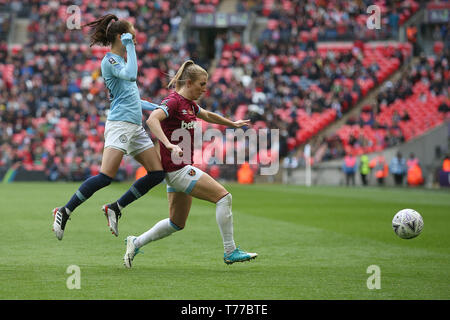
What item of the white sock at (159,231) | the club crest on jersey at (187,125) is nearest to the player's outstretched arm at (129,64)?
the club crest on jersey at (187,125)

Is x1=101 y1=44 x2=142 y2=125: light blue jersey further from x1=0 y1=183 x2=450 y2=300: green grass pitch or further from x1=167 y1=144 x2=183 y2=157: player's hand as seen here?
x1=0 y1=183 x2=450 y2=300: green grass pitch

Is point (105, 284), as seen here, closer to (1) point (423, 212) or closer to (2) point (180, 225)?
(2) point (180, 225)

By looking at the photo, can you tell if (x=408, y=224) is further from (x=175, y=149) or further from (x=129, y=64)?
(x=129, y=64)

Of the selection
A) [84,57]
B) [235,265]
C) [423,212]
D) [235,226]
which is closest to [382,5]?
[84,57]

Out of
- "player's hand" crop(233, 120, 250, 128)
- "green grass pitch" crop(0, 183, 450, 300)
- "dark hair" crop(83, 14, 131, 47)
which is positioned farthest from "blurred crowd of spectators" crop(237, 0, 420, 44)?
"dark hair" crop(83, 14, 131, 47)

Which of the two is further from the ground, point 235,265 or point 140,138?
point 140,138

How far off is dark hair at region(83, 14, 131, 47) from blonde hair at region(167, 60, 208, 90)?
0.81 metres

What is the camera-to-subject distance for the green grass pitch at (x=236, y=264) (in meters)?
6.79

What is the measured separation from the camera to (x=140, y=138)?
836cm

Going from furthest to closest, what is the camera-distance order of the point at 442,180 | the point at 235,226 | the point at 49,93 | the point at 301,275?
the point at 49,93 < the point at 442,180 < the point at 235,226 < the point at 301,275

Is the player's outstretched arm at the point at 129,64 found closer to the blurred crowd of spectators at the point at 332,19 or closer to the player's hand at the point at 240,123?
the player's hand at the point at 240,123

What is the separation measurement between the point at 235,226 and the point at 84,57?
29902mm

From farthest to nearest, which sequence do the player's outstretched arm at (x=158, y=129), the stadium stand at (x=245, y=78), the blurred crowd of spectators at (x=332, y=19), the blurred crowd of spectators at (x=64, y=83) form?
the blurred crowd of spectators at (x=332, y=19) → the blurred crowd of spectators at (x=64, y=83) → the stadium stand at (x=245, y=78) → the player's outstretched arm at (x=158, y=129)

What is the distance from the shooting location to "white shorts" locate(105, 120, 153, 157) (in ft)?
26.9
